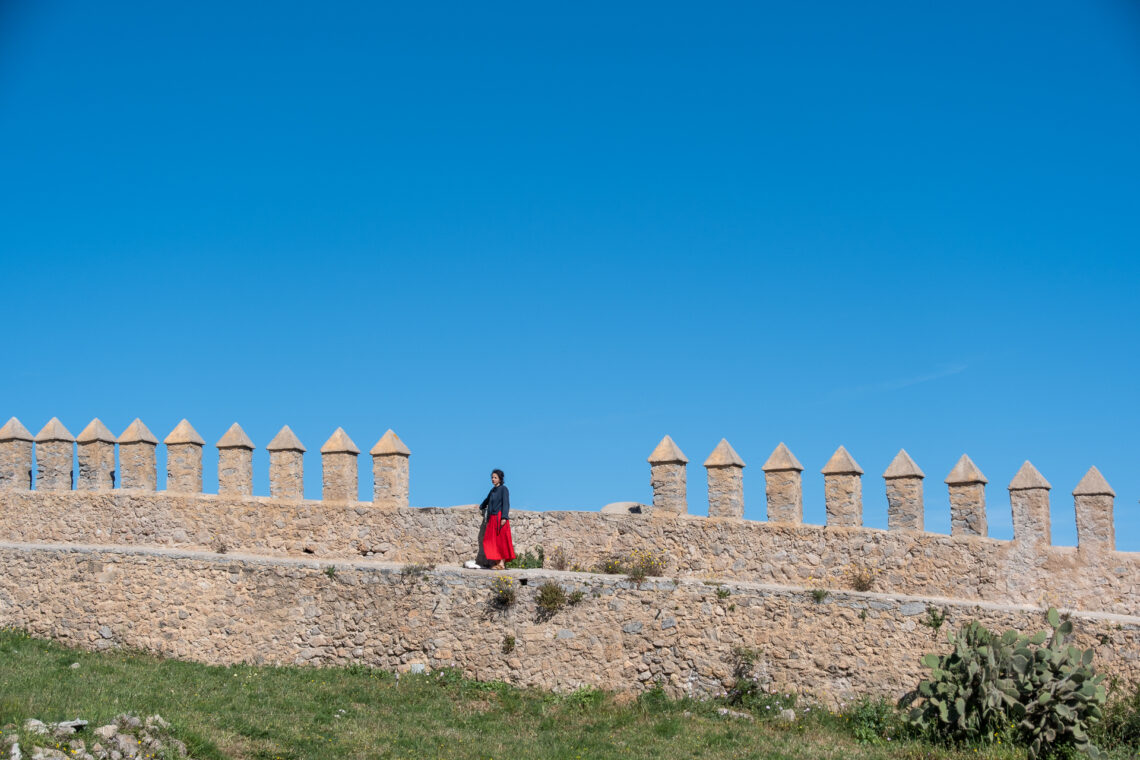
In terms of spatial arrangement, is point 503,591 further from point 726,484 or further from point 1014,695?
point 1014,695

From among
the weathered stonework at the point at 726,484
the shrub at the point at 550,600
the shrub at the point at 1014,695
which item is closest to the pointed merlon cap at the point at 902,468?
the weathered stonework at the point at 726,484

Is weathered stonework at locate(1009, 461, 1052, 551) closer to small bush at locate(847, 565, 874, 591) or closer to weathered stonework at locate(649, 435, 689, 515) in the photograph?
small bush at locate(847, 565, 874, 591)

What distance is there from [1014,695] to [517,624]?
21.1 ft

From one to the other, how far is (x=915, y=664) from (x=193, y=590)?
403 inches

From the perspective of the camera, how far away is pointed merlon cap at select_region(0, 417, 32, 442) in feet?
67.3

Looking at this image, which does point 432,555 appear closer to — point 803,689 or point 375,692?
point 375,692

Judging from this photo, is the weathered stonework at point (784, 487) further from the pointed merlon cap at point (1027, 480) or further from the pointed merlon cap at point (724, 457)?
the pointed merlon cap at point (1027, 480)

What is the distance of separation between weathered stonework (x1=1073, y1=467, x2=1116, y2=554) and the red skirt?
8815 millimetres

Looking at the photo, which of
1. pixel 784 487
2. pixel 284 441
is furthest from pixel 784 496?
pixel 284 441

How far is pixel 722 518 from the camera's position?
18.4 m

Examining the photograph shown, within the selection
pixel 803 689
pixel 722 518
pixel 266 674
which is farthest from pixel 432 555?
pixel 803 689

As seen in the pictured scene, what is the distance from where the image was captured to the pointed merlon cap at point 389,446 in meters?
19.0

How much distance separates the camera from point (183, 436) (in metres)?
19.6

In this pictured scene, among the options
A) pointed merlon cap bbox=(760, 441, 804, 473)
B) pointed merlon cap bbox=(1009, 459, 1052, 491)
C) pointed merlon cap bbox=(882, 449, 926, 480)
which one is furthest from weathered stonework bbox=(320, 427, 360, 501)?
pointed merlon cap bbox=(1009, 459, 1052, 491)
